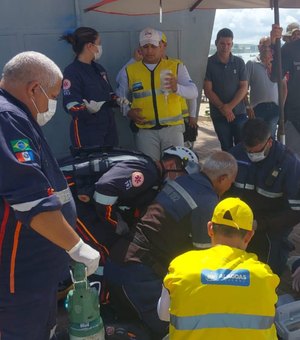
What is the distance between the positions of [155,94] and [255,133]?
1.38 metres

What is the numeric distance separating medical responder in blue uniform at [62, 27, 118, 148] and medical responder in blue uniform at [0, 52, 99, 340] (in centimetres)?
197

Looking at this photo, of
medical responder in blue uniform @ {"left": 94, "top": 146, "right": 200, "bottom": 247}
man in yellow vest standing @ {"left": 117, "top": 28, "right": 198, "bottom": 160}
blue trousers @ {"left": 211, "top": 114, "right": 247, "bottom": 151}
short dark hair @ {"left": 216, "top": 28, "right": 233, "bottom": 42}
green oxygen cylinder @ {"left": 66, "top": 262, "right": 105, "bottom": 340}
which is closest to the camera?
green oxygen cylinder @ {"left": 66, "top": 262, "right": 105, "bottom": 340}

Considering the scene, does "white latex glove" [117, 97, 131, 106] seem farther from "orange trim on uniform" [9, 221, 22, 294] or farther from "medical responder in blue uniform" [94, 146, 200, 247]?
"orange trim on uniform" [9, 221, 22, 294]

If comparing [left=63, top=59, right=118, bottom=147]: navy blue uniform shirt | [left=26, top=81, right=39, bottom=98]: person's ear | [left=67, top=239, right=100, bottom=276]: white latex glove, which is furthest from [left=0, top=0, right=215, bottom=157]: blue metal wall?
[left=67, top=239, right=100, bottom=276]: white latex glove

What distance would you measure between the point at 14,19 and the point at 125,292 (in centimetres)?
301

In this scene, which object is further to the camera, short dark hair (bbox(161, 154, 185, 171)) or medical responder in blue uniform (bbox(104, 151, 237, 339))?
short dark hair (bbox(161, 154, 185, 171))

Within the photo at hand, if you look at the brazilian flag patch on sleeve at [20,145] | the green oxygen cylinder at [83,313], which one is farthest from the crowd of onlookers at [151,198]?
the green oxygen cylinder at [83,313]

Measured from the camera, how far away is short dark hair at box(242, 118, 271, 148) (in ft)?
10.1

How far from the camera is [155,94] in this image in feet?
13.9

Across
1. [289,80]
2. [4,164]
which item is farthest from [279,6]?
[4,164]

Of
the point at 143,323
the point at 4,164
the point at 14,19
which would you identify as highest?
the point at 14,19

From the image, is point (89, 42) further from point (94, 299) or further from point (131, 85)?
point (94, 299)

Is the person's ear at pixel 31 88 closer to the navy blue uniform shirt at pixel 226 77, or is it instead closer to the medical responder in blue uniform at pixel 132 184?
the medical responder in blue uniform at pixel 132 184

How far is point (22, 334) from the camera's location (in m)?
1.95
